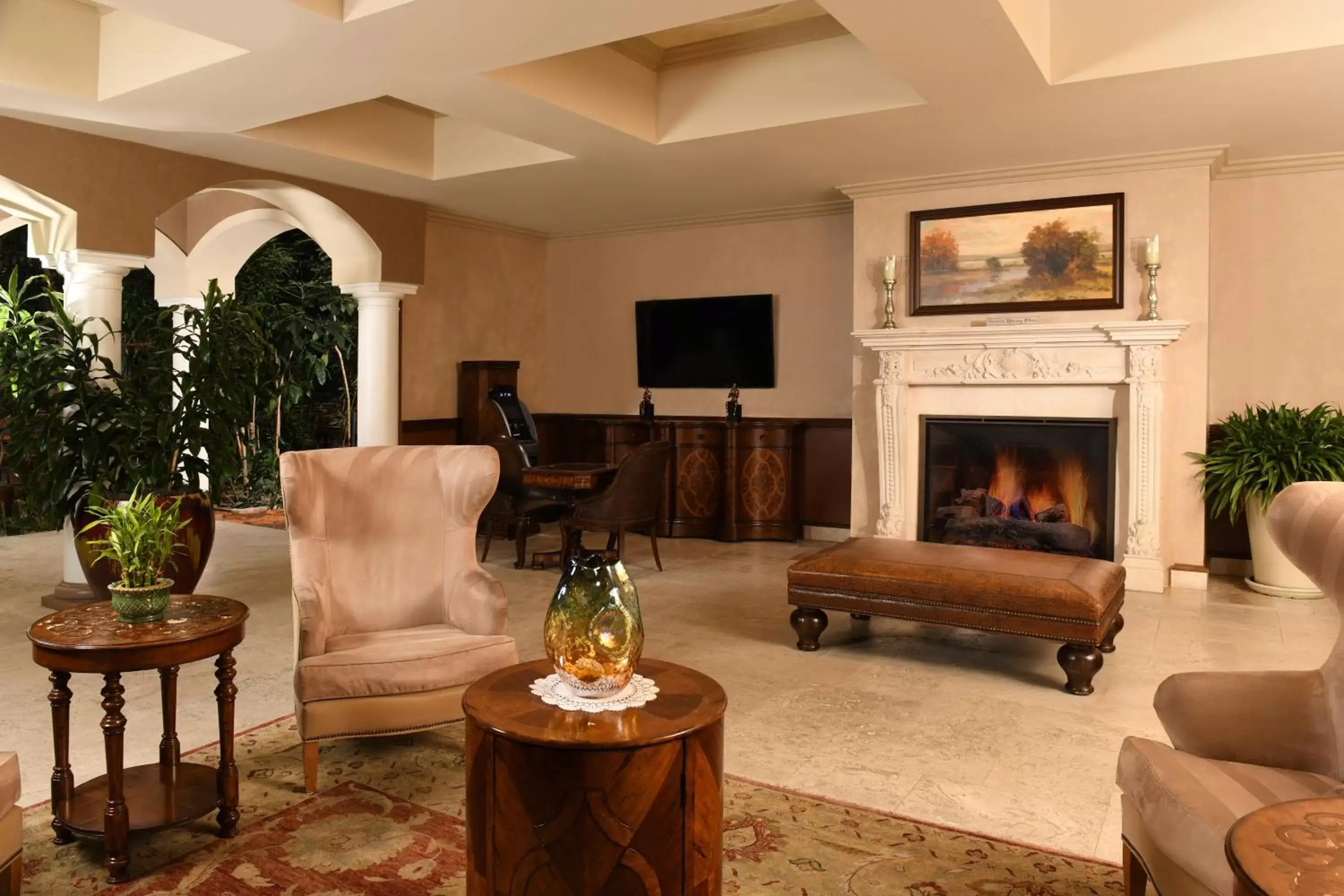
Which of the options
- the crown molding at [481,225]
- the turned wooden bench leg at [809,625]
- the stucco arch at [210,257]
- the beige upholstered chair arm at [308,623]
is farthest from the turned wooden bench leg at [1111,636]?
the stucco arch at [210,257]

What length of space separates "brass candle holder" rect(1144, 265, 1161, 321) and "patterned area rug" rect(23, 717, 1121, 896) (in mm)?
4306

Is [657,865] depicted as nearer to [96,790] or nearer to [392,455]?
[96,790]

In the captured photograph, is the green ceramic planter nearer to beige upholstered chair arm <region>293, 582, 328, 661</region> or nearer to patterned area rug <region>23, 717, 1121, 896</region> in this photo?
beige upholstered chair arm <region>293, 582, 328, 661</region>

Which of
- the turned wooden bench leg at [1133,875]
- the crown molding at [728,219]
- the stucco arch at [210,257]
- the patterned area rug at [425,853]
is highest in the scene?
the crown molding at [728,219]

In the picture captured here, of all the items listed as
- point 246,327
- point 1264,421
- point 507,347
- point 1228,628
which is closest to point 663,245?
point 507,347

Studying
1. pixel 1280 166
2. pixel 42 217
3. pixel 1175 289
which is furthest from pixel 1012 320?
pixel 42 217

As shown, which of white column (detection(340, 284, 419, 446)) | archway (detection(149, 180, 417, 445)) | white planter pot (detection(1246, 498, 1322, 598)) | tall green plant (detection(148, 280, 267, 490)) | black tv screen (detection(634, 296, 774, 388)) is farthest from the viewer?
black tv screen (detection(634, 296, 774, 388))

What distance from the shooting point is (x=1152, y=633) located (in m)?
4.97

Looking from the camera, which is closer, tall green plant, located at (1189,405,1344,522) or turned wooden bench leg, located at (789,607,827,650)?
turned wooden bench leg, located at (789,607,827,650)

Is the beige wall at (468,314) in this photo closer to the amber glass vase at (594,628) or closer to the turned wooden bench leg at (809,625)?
the turned wooden bench leg at (809,625)

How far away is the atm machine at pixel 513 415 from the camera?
7.81 metres

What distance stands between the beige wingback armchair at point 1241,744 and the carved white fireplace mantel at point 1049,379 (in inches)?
154

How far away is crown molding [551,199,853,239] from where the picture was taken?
7.73 meters

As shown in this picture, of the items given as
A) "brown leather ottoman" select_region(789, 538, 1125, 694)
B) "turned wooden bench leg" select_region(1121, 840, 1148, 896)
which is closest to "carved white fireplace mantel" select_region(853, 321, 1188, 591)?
"brown leather ottoman" select_region(789, 538, 1125, 694)
